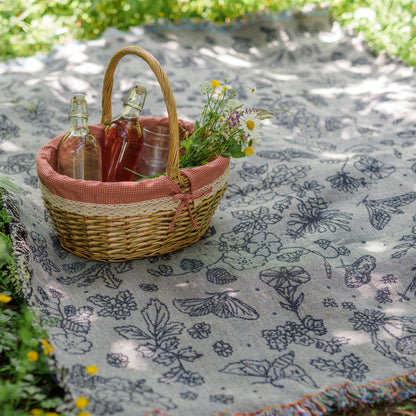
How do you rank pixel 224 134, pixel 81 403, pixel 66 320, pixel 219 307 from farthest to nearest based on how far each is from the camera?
pixel 224 134 → pixel 219 307 → pixel 66 320 → pixel 81 403

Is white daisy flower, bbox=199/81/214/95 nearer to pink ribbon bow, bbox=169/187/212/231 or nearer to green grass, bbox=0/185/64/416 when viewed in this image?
pink ribbon bow, bbox=169/187/212/231

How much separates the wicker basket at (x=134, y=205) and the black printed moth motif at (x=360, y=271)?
1.76 feet

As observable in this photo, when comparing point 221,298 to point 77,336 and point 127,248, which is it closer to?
point 127,248

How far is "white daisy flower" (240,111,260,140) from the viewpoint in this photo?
1595 millimetres

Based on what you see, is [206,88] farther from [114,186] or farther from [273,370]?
[273,370]

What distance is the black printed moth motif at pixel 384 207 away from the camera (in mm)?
1906

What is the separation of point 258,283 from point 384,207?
28.3 inches

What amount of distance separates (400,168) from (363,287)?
2.71 ft

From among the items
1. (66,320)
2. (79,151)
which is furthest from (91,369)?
(79,151)

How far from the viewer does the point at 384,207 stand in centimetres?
198

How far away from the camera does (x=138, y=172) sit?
1.77 m

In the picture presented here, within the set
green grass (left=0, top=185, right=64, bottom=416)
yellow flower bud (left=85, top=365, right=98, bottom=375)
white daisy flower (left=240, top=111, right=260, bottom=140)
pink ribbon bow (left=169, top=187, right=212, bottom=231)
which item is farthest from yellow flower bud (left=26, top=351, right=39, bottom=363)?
white daisy flower (left=240, top=111, right=260, bottom=140)

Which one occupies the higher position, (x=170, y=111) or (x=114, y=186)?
(x=170, y=111)

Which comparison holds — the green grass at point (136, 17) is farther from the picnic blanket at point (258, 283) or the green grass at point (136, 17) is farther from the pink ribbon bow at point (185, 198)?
the pink ribbon bow at point (185, 198)
